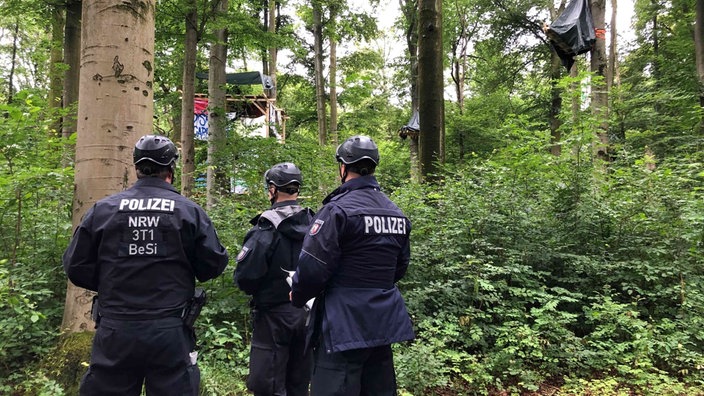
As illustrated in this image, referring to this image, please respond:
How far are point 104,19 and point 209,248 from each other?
2355 millimetres

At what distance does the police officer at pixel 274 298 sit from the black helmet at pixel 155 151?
93cm

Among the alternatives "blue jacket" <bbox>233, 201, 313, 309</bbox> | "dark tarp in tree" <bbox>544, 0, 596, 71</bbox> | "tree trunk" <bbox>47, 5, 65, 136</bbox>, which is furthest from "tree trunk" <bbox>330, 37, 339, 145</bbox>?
"blue jacket" <bbox>233, 201, 313, 309</bbox>

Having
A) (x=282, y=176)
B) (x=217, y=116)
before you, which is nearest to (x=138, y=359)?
(x=282, y=176)

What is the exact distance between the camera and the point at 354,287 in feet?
8.18

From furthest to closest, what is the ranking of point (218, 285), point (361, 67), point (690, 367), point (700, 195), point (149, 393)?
point (361, 67) < point (700, 195) < point (218, 285) < point (690, 367) < point (149, 393)

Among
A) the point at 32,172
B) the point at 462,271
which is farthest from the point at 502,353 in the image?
the point at 32,172

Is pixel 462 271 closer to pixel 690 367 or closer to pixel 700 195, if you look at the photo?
pixel 690 367

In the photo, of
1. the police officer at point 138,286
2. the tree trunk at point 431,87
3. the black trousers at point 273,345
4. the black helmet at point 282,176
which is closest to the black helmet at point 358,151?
the black helmet at point 282,176

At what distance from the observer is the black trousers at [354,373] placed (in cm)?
242

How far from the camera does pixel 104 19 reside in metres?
3.48

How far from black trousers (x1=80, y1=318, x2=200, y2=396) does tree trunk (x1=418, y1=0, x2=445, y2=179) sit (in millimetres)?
6821

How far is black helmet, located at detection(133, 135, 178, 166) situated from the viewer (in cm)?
257

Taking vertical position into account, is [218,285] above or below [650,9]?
below

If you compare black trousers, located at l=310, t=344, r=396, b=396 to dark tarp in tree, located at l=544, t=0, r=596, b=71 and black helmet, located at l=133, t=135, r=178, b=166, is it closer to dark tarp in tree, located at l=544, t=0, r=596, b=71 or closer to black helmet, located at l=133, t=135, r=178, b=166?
black helmet, located at l=133, t=135, r=178, b=166
